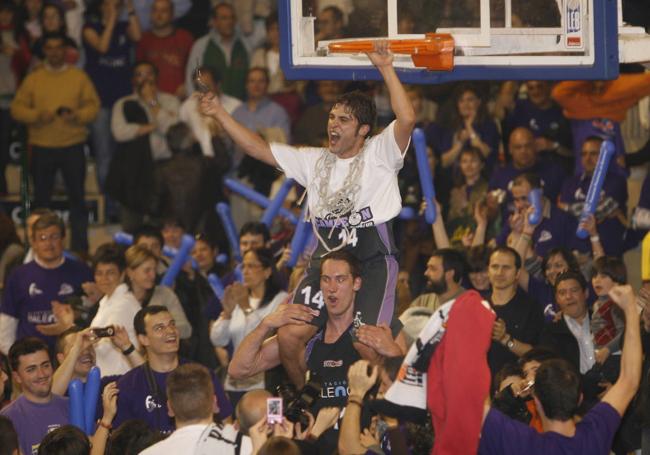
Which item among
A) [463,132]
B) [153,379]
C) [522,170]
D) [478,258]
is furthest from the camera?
[463,132]

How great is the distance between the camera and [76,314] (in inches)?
456

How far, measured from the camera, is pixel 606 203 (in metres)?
12.7

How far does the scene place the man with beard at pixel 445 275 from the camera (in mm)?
11352

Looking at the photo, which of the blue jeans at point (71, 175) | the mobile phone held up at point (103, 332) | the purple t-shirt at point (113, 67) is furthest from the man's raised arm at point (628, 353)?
the purple t-shirt at point (113, 67)

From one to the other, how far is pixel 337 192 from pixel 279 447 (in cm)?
265

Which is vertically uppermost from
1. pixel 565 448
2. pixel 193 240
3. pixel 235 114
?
pixel 235 114

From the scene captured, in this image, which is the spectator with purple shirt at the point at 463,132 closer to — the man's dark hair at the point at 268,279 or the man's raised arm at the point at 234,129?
the man's dark hair at the point at 268,279

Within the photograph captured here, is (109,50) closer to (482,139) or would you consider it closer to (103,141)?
(103,141)

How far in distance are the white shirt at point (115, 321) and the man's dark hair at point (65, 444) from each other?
8.58 feet

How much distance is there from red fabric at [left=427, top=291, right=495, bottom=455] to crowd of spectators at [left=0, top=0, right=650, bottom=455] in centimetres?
22

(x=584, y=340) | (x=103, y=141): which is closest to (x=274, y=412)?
(x=584, y=340)

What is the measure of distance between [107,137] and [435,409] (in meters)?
9.54

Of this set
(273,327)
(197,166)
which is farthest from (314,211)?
(197,166)

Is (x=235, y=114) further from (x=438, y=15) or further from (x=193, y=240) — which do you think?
(x=438, y=15)
